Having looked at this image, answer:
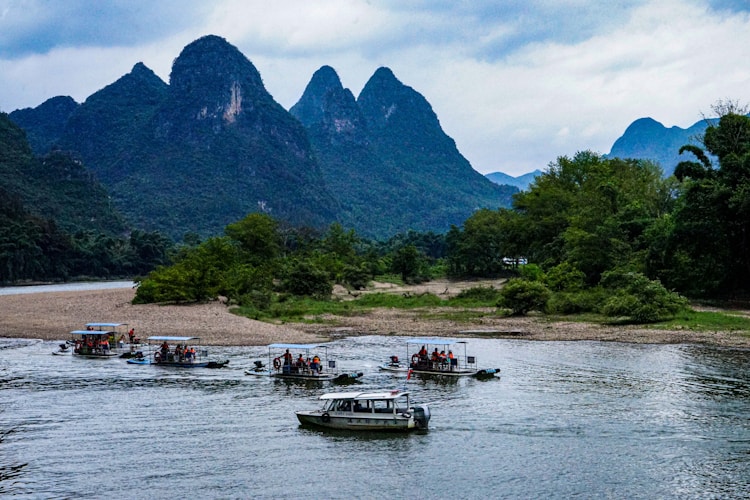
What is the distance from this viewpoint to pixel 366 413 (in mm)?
27469

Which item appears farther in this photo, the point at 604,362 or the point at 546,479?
the point at 604,362

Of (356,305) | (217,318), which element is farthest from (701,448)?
(356,305)

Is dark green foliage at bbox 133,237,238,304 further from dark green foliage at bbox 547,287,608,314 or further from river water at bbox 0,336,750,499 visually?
dark green foliage at bbox 547,287,608,314

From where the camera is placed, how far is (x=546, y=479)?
21.6 m

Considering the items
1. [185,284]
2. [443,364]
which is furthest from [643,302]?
[185,284]

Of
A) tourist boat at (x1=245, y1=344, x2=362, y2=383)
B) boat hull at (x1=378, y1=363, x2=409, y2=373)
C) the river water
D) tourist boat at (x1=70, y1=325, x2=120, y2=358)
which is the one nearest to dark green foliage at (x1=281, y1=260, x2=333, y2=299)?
tourist boat at (x1=70, y1=325, x2=120, y2=358)

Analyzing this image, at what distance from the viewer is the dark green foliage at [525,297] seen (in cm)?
6038

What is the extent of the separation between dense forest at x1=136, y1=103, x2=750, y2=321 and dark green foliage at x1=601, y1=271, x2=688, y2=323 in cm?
8

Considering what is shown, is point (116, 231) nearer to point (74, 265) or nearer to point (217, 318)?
point (74, 265)

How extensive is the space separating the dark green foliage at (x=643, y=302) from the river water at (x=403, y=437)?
13.0 m

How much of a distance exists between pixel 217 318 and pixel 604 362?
1268 inches

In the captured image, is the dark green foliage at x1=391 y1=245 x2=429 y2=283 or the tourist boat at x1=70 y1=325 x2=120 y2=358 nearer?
the tourist boat at x1=70 y1=325 x2=120 y2=358

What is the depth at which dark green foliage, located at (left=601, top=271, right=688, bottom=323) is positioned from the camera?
170ft

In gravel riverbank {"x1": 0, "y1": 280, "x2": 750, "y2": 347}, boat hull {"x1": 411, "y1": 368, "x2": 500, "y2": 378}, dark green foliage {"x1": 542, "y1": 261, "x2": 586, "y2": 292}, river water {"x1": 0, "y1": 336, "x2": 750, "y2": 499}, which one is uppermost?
dark green foliage {"x1": 542, "y1": 261, "x2": 586, "y2": 292}
